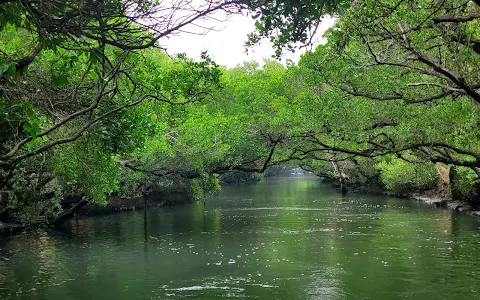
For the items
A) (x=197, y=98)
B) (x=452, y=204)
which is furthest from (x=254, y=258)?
(x=452, y=204)

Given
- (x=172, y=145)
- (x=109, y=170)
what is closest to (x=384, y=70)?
(x=109, y=170)

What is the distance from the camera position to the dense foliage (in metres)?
6.17

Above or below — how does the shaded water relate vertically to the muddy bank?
below

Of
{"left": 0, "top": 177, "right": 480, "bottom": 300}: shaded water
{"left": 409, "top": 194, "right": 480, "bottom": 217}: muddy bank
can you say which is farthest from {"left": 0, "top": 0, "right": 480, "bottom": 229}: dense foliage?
{"left": 0, "top": 177, "right": 480, "bottom": 300}: shaded water

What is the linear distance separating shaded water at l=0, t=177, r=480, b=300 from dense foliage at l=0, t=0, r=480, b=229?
3.01 meters

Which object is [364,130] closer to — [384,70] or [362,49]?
[384,70]

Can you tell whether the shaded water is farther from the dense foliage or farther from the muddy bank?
the dense foliage

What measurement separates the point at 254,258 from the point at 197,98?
10.1m

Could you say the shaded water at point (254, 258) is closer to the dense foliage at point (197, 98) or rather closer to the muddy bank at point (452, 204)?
the muddy bank at point (452, 204)

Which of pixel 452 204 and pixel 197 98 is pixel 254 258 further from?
pixel 452 204

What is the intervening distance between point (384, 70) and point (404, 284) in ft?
25.2

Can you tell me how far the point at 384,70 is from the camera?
17781mm

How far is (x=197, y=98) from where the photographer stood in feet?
35.7

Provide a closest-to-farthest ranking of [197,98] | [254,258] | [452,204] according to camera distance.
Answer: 1. [197,98]
2. [254,258]
3. [452,204]
